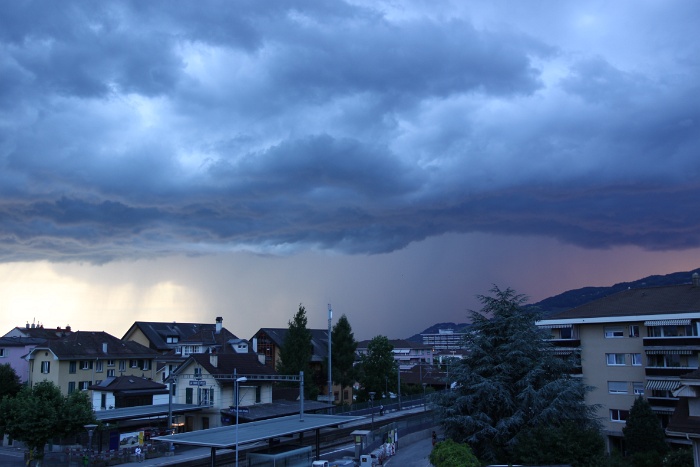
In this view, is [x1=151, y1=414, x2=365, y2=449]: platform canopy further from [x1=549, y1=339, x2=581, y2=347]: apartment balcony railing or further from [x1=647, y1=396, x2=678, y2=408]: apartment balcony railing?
[x1=647, y1=396, x2=678, y2=408]: apartment balcony railing

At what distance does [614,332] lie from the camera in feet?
171

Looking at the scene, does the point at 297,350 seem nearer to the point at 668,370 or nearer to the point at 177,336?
the point at 177,336

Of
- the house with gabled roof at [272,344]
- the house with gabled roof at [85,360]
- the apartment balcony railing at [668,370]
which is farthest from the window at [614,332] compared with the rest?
the house with gabled roof at [85,360]

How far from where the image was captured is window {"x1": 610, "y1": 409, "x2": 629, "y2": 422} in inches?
1977

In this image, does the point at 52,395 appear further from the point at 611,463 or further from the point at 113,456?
the point at 611,463

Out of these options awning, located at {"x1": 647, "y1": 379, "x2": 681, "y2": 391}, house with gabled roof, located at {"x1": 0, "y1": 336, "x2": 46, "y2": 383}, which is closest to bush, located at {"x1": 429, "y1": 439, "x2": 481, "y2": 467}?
awning, located at {"x1": 647, "y1": 379, "x2": 681, "y2": 391}

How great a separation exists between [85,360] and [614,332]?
64389 mm

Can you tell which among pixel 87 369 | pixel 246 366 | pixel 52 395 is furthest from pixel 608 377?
pixel 87 369

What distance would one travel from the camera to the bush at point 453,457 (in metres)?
35.2

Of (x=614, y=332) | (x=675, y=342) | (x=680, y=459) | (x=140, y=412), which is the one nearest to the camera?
(x=680, y=459)

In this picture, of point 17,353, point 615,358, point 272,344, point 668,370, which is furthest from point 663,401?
point 17,353

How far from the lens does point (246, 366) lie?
74875mm

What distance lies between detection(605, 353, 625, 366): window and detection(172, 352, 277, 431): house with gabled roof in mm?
35881

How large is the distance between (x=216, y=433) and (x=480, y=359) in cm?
1989
